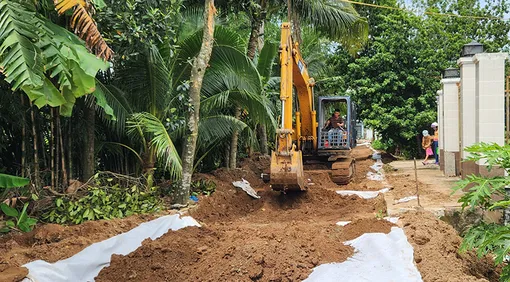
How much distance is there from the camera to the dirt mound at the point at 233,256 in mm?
5398

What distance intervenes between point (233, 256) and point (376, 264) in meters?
1.66

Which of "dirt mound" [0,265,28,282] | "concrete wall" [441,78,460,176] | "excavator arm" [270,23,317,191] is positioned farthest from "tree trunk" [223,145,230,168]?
"dirt mound" [0,265,28,282]

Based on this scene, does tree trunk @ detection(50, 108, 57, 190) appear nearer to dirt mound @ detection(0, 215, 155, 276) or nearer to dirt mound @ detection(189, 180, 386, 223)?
dirt mound @ detection(0, 215, 155, 276)

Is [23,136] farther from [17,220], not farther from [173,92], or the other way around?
[173,92]

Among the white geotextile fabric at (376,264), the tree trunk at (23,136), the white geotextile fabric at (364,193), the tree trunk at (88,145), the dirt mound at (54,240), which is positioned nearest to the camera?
the white geotextile fabric at (376,264)

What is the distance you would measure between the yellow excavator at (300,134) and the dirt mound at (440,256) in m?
2.67

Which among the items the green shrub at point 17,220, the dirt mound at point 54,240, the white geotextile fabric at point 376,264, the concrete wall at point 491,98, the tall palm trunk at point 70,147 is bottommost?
the white geotextile fabric at point 376,264

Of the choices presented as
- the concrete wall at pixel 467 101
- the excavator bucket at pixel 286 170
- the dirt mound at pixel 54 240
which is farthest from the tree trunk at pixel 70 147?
the concrete wall at pixel 467 101

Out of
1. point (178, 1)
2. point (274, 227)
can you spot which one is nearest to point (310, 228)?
point (274, 227)

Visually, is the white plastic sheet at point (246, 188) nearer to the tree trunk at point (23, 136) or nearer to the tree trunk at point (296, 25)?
the tree trunk at point (296, 25)

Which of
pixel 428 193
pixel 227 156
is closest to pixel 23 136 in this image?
pixel 227 156

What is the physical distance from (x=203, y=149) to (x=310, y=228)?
530cm

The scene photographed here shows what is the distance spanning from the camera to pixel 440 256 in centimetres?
557

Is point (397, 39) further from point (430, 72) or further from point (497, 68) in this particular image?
point (497, 68)
